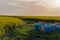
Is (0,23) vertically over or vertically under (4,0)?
under

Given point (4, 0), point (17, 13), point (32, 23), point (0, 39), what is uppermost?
point (4, 0)

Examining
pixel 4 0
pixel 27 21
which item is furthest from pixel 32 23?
pixel 4 0

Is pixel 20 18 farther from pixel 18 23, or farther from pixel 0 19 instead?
pixel 0 19

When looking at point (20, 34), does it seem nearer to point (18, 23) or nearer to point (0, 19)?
point (18, 23)

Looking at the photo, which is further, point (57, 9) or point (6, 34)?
point (57, 9)

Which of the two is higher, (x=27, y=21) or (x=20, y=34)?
(x=27, y=21)

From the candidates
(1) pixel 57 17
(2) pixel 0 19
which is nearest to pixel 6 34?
(2) pixel 0 19
